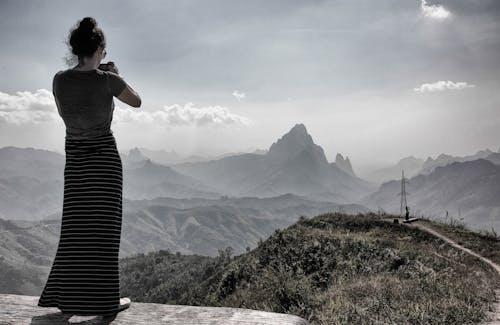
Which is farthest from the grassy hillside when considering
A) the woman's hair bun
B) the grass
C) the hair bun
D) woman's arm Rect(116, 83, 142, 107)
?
the hair bun

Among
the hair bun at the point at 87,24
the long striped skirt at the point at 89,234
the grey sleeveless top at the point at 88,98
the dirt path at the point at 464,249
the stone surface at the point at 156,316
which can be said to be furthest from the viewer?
the dirt path at the point at 464,249

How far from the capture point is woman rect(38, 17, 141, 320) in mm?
4133

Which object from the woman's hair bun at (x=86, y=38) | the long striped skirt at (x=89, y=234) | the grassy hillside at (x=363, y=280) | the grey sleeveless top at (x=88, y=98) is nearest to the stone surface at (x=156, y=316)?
the long striped skirt at (x=89, y=234)

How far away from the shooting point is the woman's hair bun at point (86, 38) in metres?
4.50

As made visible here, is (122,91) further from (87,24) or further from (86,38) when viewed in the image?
(87,24)

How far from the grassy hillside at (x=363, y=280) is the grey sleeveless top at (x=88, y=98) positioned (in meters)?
5.16

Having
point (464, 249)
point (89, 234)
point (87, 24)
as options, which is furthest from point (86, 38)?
point (464, 249)

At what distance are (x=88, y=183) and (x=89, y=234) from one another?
552mm

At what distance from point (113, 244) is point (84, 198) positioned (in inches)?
23.4

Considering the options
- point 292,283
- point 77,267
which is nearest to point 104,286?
point 77,267

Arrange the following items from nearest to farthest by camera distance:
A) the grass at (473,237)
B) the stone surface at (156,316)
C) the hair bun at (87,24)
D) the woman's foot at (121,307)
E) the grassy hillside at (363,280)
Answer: the stone surface at (156,316) → the woman's foot at (121,307) → the hair bun at (87,24) → the grassy hillside at (363,280) → the grass at (473,237)

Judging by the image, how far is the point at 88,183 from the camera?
436 centimetres

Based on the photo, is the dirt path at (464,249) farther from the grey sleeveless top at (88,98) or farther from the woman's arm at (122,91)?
the grey sleeveless top at (88,98)

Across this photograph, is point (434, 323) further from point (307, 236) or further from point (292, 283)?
point (307, 236)
